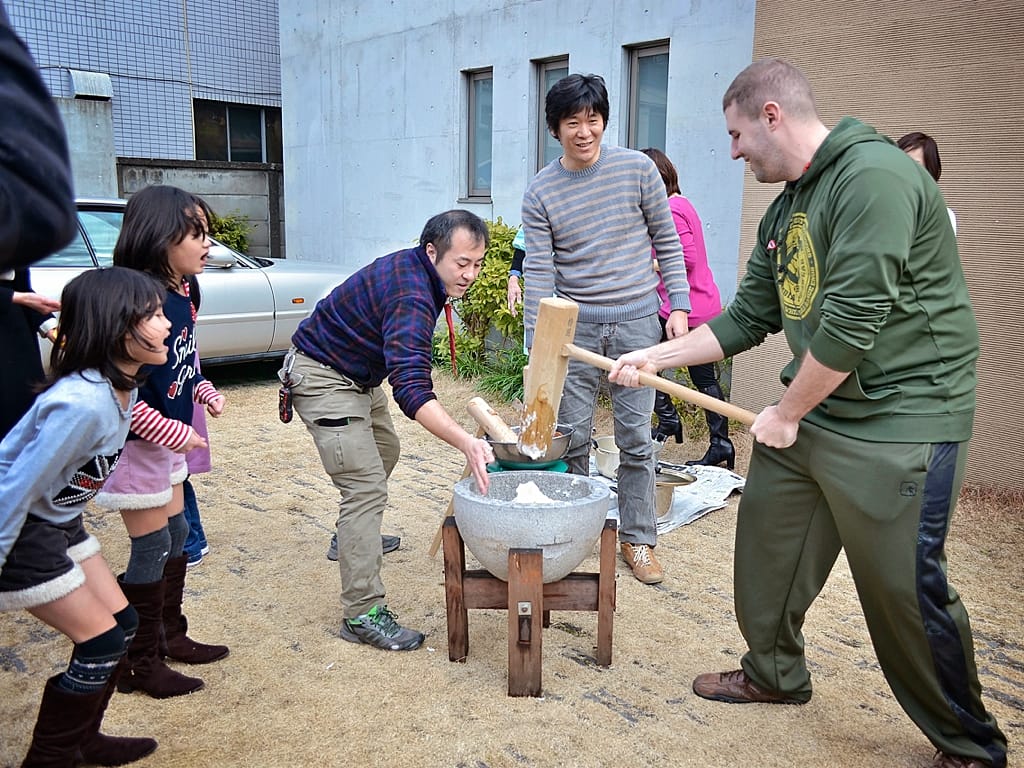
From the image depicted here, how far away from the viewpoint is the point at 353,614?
3393 mm

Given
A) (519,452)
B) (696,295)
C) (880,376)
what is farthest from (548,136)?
(880,376)

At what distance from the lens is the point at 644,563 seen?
4055 millimetres

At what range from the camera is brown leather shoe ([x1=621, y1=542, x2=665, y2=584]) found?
158 inches

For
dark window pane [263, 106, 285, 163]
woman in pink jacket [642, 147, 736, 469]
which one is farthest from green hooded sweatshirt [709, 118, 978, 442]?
dark window pane [263, 106, 285, 163]

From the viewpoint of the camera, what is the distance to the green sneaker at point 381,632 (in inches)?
132

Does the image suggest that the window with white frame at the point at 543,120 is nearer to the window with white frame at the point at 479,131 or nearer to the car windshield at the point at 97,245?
the window with white frame at the point at 479,131

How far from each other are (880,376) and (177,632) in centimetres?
259

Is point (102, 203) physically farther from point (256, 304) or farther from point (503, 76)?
point (503, 76)

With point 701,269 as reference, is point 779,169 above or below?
above

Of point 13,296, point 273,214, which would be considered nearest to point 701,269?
point 13,296

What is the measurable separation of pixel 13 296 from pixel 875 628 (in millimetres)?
2687

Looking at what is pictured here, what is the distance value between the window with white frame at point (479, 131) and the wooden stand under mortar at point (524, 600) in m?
6.16

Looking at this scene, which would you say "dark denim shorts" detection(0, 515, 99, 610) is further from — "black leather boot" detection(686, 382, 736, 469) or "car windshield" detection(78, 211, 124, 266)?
"car windshield" detection(78, 211, 124, 266)

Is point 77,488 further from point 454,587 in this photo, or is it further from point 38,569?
point 454,587
